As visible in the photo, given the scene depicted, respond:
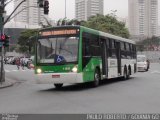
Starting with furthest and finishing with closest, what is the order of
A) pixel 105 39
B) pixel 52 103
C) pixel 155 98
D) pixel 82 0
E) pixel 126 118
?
pixel 82 0, pixel 105 39, pixel 155 98, pixel 52 103, pixel 126 118

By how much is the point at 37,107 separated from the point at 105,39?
454 inches

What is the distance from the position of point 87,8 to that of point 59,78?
394 feet

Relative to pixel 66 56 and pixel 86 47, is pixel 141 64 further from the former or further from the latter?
pixel 66 56

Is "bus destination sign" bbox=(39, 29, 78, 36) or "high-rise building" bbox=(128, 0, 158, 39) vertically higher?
"high-rise building" bbox=(128, 0, 158, 39)

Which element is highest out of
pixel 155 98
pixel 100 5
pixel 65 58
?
pixel 100 5

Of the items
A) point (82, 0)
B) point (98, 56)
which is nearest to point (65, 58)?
point (98, 56)

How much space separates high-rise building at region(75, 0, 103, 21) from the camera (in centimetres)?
13775

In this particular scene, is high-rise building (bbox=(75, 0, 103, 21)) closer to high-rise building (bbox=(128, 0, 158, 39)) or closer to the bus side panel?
high-rise building (bbox=(128, 0, 158, 39))

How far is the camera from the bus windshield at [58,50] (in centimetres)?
1995

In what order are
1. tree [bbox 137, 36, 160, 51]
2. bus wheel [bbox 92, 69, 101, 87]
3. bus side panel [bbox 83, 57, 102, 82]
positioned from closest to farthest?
bus side panel [bbox 83, 57, 102, 82] → bus wheel [bbox 92, 69, 101, 87] → tree [bbox 137, 36, 160, 51]

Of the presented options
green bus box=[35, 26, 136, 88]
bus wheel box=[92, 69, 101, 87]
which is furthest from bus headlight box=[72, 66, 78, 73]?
bus wheel box=[92, 69, 101, 87]

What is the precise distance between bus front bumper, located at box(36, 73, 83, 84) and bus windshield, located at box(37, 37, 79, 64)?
60 centimetres

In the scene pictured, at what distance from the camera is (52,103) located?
1468cm

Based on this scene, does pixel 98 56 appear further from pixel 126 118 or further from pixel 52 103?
pixel 126 118
